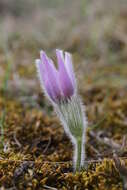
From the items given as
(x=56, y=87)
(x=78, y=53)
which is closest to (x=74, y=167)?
(x=56, y=87)

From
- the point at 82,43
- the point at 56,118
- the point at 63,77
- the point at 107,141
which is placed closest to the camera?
the point at 63,77

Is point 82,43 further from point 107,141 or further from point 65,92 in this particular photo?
point 65,92

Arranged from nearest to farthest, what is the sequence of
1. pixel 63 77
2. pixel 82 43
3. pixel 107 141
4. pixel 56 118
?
1. pixel 63 77
2. pixel 107 141
3. pixel 56 118
4. pixel 82 43

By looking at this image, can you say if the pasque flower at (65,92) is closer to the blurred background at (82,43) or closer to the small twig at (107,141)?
the small twig at (107,141)

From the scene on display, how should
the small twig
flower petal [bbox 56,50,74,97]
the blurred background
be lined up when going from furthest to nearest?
the blurred background, the small twig, flower petal [bbox 56,50,74,97]

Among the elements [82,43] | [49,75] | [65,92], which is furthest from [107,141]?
[82,43]

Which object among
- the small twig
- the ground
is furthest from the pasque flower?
the small twig

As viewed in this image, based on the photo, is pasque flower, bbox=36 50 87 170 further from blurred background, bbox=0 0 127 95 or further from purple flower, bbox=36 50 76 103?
blurred background, bbox=0 0 127 95
